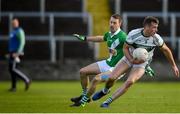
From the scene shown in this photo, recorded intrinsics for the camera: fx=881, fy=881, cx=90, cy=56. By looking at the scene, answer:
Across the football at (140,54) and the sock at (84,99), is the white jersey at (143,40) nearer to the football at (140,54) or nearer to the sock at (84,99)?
the football at (140,54)

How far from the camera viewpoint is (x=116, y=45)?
753 inches

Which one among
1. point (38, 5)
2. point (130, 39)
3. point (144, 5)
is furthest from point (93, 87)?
point (144, 5)

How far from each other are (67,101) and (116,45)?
219 cm

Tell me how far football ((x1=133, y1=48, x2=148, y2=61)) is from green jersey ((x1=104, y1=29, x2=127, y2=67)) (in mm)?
1245

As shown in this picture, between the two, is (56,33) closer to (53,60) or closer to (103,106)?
(53,60)

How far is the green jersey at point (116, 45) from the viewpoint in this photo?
19109 millimetres

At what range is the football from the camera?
17.8 metres

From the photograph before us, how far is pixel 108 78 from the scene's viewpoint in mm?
18422

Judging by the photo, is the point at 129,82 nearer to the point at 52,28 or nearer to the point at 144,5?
the point at 52,28

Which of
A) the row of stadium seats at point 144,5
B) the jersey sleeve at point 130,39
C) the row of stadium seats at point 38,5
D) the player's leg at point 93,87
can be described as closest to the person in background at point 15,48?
the player's leg at point 93,87

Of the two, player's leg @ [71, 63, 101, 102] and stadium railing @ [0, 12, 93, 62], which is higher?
player's leg @ [71, 63, 101, 102]

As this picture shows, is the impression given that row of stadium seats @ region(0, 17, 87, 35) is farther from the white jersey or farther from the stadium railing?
the white jersey

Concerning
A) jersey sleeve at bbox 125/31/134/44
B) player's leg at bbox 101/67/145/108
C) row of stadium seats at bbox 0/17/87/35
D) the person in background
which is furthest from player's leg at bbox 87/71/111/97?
row of stadium seats at bbox 0/17/87/35

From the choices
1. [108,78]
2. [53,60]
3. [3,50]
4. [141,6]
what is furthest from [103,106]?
[141,6]
